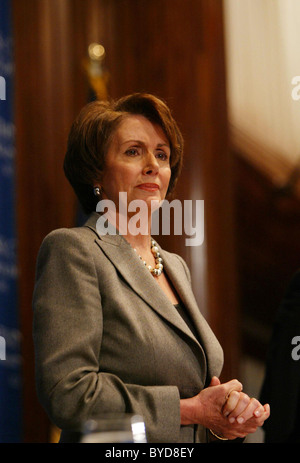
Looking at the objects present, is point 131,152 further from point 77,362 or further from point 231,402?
point 231,402

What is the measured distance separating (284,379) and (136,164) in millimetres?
1559

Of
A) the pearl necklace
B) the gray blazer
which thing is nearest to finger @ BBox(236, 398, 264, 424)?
the gray blazer

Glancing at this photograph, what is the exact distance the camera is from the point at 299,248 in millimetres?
4047

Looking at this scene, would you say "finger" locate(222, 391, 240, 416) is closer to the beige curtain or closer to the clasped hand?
the clasped hand

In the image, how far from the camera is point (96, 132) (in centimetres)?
185

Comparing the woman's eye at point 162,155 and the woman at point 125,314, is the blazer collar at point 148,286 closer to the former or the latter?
the woman at point 125,314

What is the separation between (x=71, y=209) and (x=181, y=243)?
673mm

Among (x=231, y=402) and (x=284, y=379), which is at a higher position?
(x=231, y=402)

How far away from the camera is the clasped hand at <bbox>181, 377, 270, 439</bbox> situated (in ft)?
5.33

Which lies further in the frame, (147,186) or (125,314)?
(147,186)

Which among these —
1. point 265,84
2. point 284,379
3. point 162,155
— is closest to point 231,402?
point 162,155

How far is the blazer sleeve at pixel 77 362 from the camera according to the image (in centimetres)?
151
